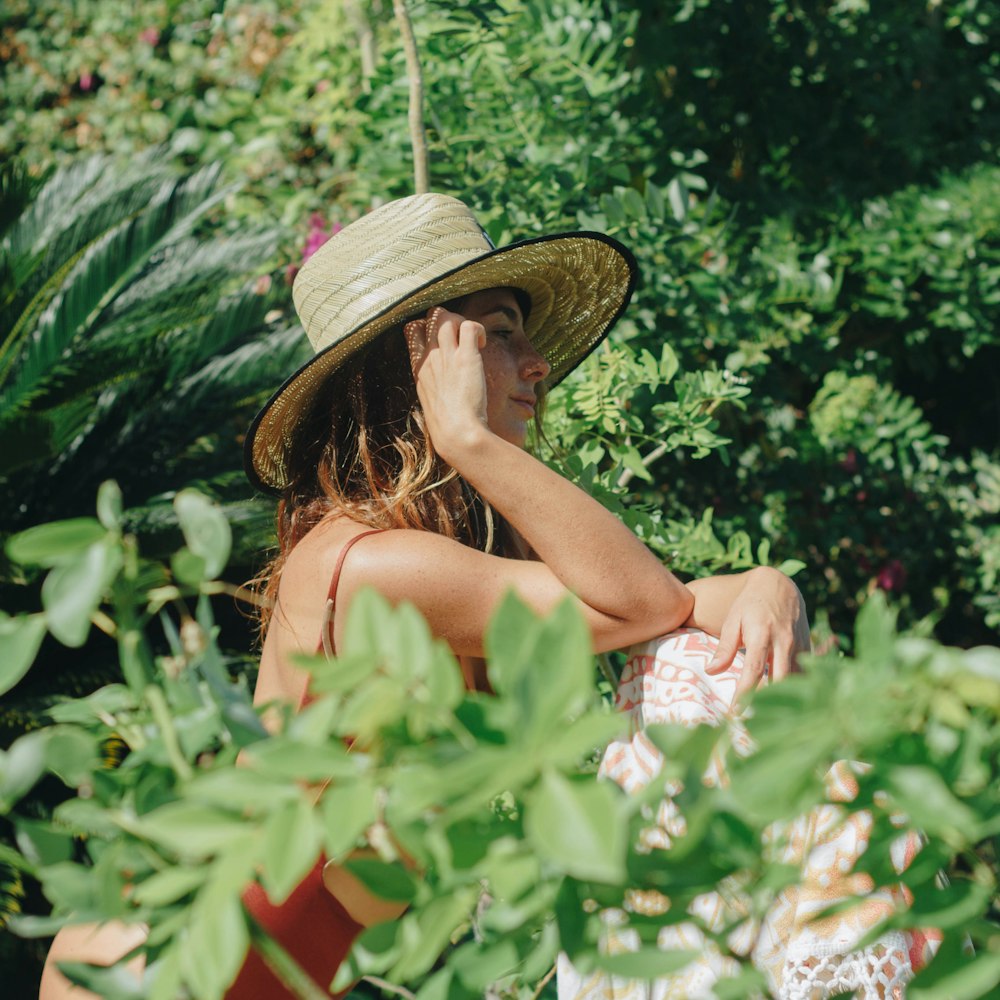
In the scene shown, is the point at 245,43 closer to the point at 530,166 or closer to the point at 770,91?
the point at 770,91

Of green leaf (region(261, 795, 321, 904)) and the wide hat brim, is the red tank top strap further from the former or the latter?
green leaf (region(261, 795, 321, 904))

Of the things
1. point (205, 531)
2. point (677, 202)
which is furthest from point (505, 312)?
point (205, 531)

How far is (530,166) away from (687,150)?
1.21 metres

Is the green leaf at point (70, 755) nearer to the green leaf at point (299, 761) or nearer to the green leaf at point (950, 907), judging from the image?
the green leaf at point (299, 761)

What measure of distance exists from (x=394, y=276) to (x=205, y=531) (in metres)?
1.24

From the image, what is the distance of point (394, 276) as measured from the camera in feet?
6.38

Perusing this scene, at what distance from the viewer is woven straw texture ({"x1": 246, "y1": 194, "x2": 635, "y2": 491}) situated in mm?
1921

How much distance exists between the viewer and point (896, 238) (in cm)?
401

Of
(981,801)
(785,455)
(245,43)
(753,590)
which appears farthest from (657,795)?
(245,43)

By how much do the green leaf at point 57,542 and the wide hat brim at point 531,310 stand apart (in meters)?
1.19

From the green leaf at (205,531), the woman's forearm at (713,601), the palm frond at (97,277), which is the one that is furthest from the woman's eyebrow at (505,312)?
the palm frond at (97,277)

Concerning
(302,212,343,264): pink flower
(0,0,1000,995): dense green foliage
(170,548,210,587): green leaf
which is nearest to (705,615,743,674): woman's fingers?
(170,548,210,587): green leaf

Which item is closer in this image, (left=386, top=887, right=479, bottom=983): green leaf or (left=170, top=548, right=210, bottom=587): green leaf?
(left=386, top=887, right=479, bottom=983): green leaf

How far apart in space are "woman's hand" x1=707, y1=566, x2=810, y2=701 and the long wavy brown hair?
1.45ft
